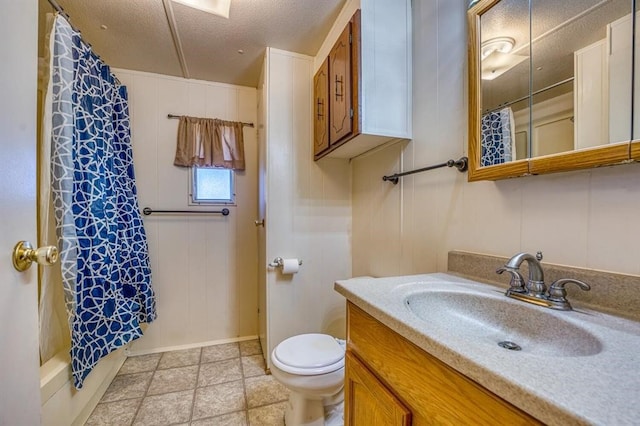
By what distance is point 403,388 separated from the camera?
649 millimetres

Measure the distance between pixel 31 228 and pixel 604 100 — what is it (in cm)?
152

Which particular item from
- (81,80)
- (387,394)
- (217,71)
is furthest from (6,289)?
(217,71)

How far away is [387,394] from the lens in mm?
697

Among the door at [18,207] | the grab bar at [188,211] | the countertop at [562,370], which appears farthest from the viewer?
the grab bar at [188,211]

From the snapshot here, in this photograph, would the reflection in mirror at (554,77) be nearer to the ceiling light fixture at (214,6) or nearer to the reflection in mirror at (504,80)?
the reflection in mirror at (504,80)

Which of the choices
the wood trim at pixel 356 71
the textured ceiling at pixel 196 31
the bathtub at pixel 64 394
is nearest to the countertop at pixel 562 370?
the wood trim at pixel 356 71

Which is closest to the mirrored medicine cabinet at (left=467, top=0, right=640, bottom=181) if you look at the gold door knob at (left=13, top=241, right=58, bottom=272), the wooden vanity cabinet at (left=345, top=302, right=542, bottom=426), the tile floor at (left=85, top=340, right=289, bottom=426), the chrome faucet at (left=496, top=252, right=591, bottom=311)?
the chrome faucet at (left=496, top=252, right=591, bottom=311)

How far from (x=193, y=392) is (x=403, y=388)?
160 centimetres

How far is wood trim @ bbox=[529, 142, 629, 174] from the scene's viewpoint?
645 mm

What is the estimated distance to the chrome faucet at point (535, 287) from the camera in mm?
710

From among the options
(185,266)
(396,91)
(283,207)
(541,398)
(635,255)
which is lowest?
(185,266)

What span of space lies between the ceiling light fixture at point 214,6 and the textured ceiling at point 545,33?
1.38 m

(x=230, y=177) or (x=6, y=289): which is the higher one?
(x=230, y=177)

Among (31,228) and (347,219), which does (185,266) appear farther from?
(31,228)
